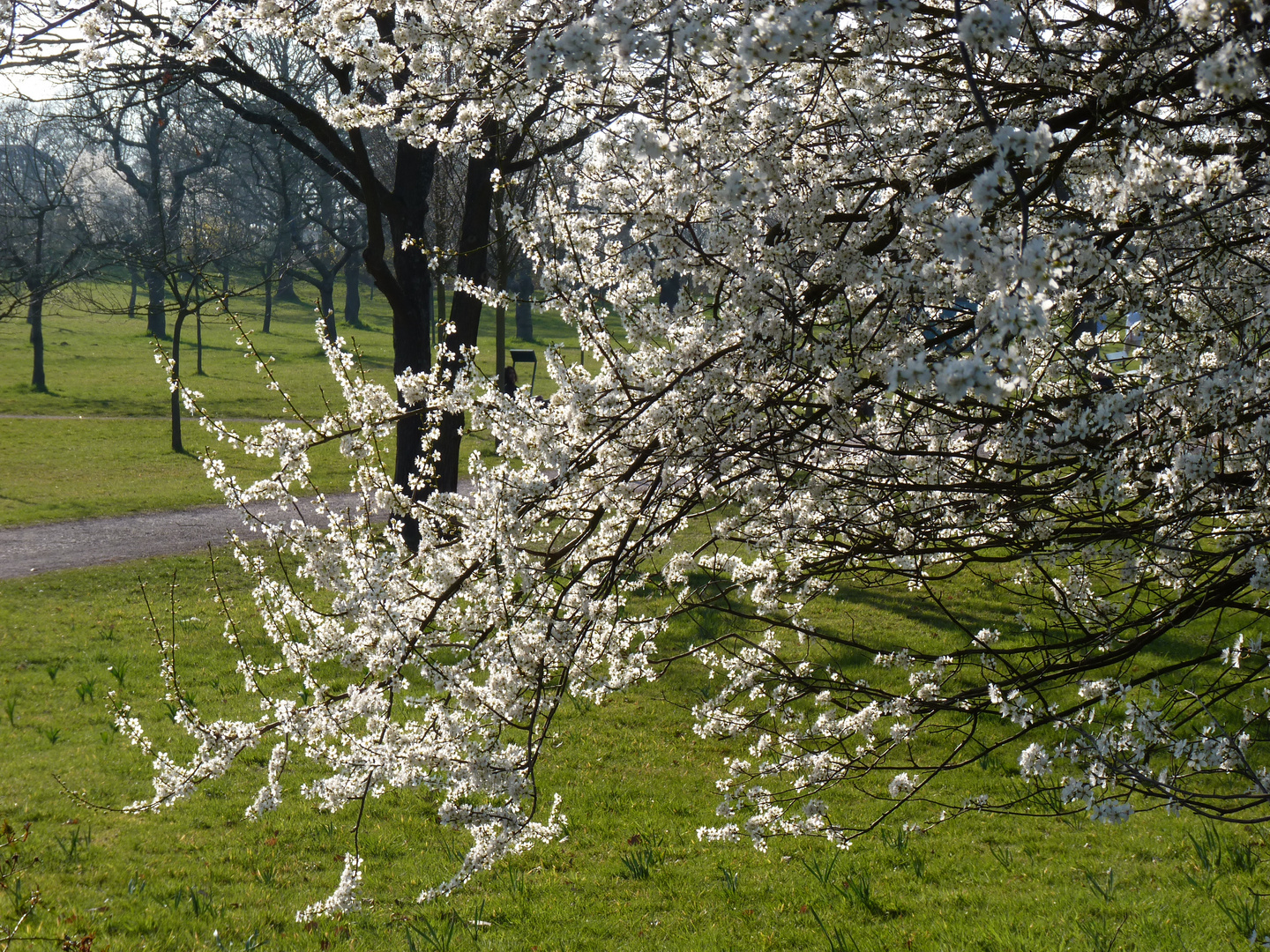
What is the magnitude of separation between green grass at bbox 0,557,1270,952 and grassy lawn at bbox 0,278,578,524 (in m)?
2.69

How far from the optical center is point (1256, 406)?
10.1 feet

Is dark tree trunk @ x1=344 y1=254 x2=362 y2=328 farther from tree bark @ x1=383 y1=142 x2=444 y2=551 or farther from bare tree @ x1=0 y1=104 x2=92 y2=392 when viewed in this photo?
tree bark @ x1=383 y1=142 x2=444 y2=551

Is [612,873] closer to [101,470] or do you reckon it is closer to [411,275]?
[411,275]

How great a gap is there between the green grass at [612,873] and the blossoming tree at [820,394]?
0.79m

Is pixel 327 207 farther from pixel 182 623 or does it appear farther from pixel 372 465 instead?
pixel 372 465

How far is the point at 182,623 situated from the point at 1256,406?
10715 millimetres

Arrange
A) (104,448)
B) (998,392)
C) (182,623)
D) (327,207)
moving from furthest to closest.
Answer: (327,207) → (104,448) → (182,623) → (998,392)

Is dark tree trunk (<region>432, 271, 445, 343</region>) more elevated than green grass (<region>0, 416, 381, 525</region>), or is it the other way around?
dark tree trunk (<region>432, 271, 445, 343</region>)

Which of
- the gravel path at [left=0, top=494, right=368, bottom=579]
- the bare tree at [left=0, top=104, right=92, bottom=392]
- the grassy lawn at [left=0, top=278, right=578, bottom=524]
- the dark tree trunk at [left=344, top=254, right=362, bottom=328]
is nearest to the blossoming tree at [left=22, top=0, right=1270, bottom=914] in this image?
the grassy lawn at [left=0, top=278, right=578, bottom=524]

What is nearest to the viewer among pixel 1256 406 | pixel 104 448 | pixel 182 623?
pixel 1256 406

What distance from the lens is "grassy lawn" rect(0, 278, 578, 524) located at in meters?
17.8

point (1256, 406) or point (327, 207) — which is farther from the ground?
point (327, 207)

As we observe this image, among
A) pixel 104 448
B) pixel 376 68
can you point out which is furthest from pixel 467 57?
pixel 104 448

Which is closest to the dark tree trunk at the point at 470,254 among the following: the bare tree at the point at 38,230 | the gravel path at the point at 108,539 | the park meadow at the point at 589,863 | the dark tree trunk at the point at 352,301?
the park meadow at the point at 589,863
